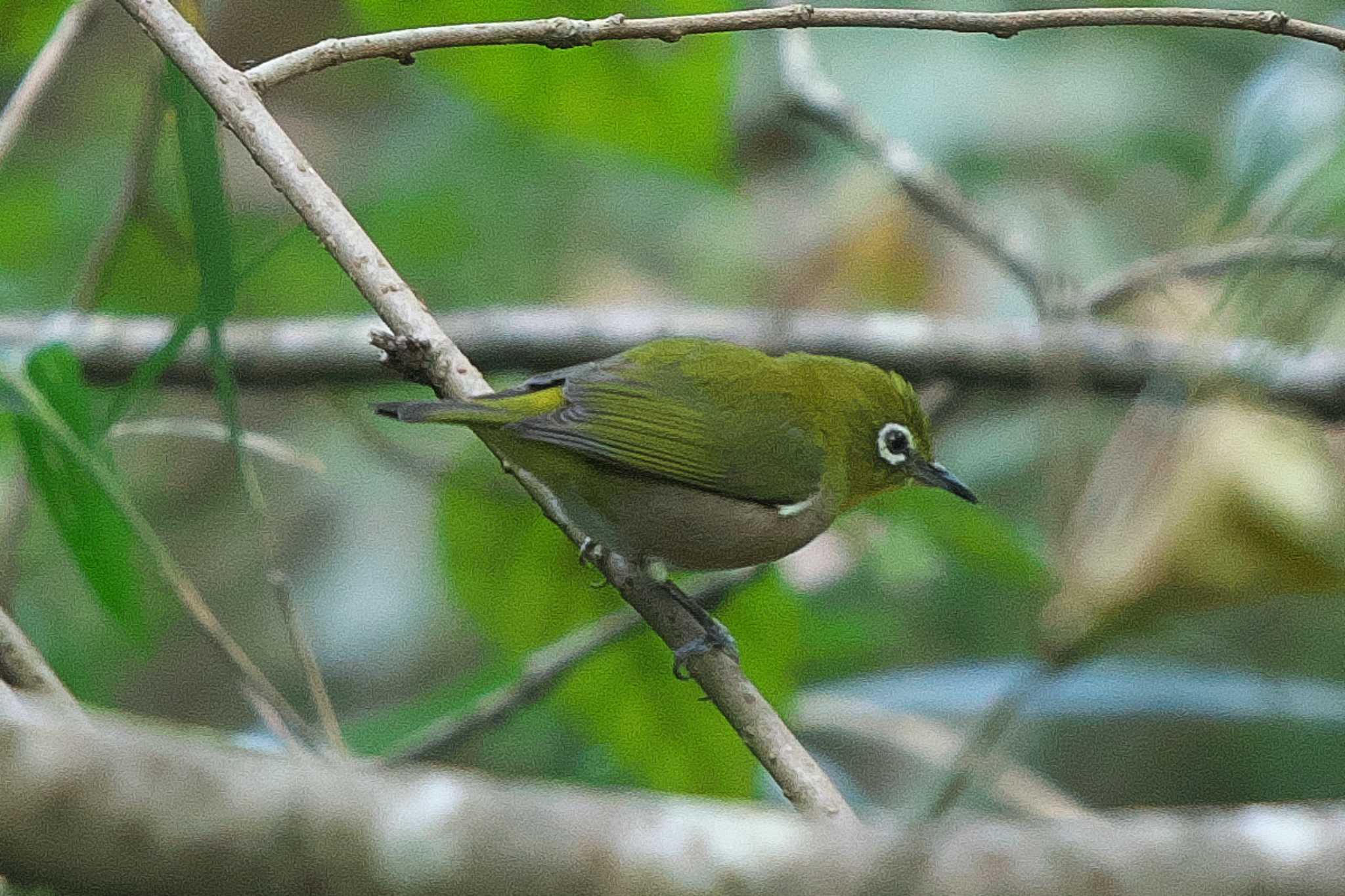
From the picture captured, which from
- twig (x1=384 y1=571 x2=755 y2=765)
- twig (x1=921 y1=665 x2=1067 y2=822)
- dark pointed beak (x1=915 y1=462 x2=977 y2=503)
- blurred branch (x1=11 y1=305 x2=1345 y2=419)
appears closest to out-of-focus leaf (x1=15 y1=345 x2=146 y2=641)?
twig (x1=384 y1=571 x2=755 y2=765)

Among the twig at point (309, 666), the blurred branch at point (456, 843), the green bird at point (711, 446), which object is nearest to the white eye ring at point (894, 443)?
the green bird at point (711, 446)

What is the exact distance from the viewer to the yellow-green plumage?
3.52 meters

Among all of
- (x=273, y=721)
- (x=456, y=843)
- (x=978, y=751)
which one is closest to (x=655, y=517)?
(x=273, y=721)

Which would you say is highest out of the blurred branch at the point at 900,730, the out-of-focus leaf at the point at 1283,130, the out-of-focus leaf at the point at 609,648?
the out-of-focus leaf at the point at 1283,130

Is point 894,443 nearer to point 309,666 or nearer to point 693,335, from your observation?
point 693,335

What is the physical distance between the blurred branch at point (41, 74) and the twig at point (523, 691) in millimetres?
1676

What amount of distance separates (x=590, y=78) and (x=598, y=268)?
136 inches

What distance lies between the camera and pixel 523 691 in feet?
12.0

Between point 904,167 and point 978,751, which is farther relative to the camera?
point 904,167

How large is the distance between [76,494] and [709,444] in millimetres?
1513

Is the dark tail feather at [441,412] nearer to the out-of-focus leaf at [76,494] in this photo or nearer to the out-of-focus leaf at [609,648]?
the out-of-focus leaf at [76,494]

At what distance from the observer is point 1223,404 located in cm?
295

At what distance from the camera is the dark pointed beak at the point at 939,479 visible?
4.06 m

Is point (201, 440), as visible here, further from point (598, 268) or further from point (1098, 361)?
point (1098, 361)
